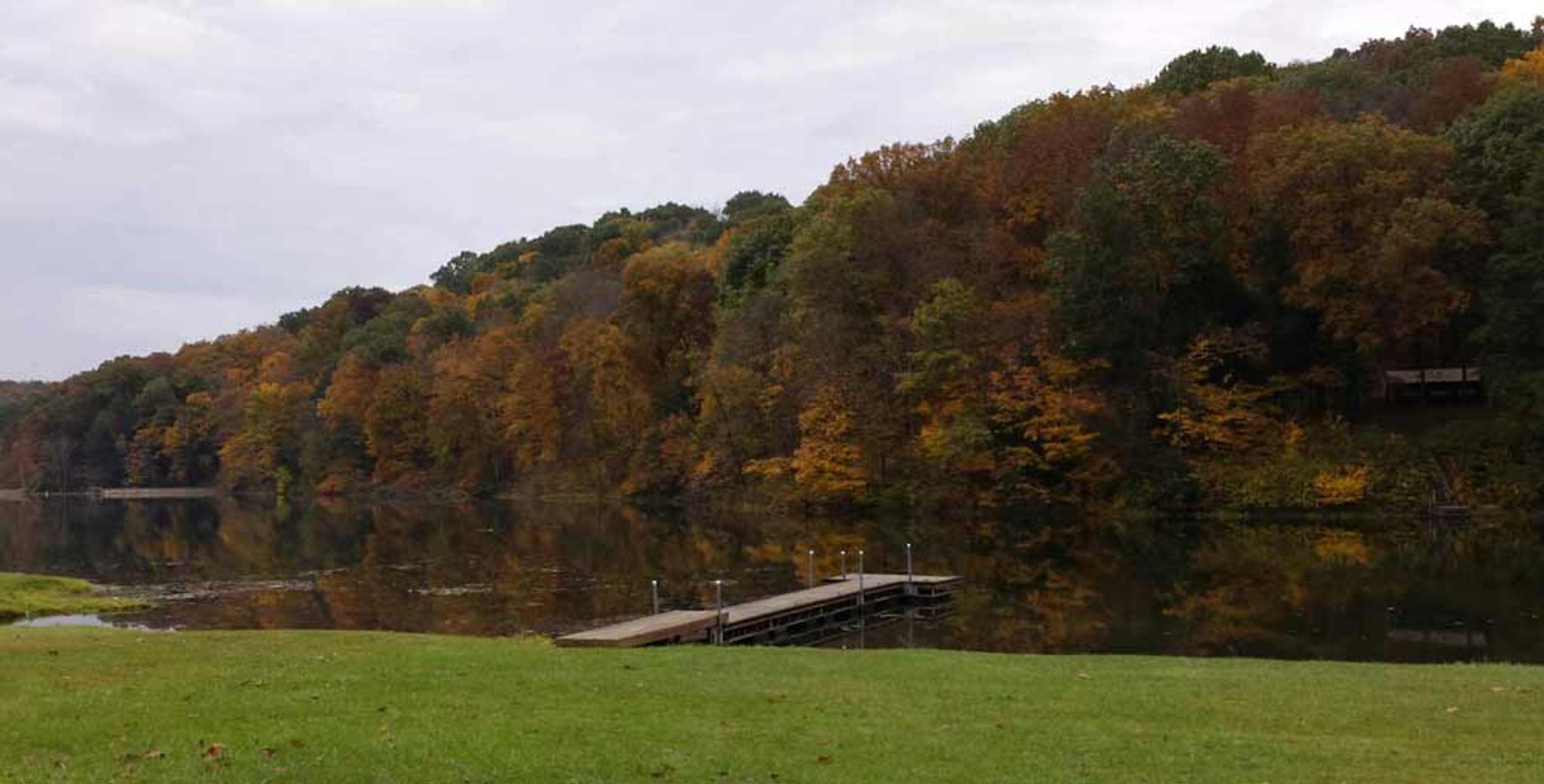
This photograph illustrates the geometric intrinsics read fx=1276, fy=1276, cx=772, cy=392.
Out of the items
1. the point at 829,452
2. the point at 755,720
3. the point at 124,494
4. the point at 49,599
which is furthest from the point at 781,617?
the point at 124,494

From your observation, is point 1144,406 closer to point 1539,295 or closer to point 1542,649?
point 1539,295

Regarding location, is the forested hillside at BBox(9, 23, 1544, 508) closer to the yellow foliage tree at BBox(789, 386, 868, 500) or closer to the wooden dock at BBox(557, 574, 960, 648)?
the yellow foliage tree at BBox(789, 386, 868, 500)

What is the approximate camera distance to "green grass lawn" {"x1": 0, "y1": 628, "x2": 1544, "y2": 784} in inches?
412

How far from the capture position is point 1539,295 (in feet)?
149

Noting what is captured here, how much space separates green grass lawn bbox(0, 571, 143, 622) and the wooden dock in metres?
16.1

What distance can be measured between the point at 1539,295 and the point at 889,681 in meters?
40.1

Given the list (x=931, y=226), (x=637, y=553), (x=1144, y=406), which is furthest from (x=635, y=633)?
(x=931, y=226)

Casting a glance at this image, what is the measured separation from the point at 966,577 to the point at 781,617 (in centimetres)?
1047

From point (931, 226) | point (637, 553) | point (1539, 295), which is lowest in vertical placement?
point (637, 553)

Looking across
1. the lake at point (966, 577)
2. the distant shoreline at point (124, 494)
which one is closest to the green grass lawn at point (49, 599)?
the lake at point (966, 577)

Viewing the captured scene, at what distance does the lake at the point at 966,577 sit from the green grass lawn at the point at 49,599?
1.50 m

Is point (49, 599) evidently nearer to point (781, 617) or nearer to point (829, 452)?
point (781, 617)

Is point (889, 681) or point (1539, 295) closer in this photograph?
point (889, 681)

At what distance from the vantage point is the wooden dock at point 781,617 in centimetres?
2283
